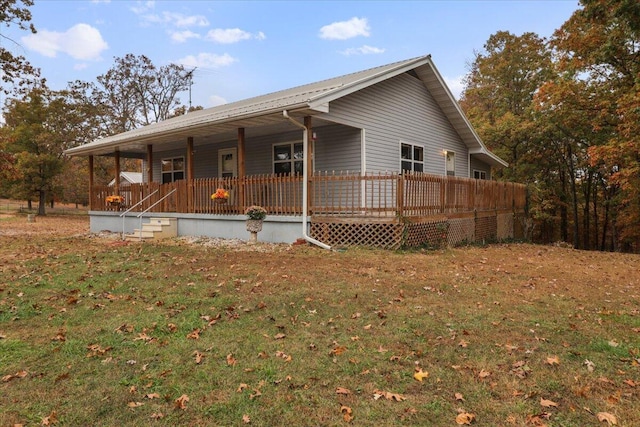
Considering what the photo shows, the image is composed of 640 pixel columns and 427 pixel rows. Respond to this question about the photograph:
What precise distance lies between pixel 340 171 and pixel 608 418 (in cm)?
1010

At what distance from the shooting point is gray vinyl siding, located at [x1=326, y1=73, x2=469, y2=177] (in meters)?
11.8

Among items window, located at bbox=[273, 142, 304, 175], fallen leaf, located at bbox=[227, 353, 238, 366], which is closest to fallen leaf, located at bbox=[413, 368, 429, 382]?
fallen leaf, located at bbox=[227, 353, 238, 366]

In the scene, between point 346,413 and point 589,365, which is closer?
point 346,413

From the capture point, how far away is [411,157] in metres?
14.2

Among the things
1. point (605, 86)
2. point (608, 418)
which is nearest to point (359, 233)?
point (608, 418)

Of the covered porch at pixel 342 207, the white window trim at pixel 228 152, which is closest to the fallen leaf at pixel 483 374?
the covered porch at pixel 342 207

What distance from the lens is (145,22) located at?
17.9 m

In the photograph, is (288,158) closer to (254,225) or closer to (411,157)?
(254,225)

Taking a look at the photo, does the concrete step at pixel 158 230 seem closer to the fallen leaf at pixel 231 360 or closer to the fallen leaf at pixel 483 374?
the fallen leaf at pixel 231 360

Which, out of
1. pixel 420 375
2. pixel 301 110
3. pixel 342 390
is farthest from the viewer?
pixel 301 110

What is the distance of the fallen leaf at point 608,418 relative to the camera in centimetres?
266

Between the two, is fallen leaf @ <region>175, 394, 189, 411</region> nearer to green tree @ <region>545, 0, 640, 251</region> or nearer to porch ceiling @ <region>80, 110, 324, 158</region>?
porch ceiling @ <region>80, 110, 324, 158</region>

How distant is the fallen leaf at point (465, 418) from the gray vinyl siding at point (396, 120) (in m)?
8.97

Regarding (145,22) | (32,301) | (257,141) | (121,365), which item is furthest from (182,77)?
(121,365)
